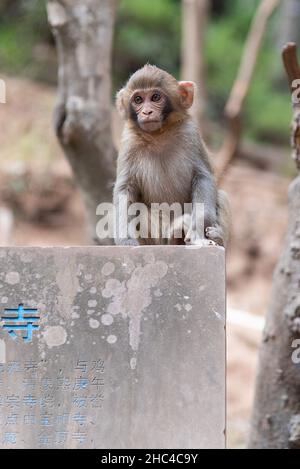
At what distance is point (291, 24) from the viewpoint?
1848cm

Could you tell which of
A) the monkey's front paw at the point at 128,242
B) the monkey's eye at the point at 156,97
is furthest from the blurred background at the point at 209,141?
the monkey's eye at the point at 156,97

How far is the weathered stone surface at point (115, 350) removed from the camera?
16.1ft

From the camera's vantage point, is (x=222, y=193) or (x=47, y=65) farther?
(x=47, y=65)

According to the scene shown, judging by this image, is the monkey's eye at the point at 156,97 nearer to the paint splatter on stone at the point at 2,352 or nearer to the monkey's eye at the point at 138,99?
the monkey's eye at the point at 138,99

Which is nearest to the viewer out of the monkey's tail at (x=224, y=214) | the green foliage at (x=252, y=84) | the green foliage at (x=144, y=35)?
the monkey's tail at (x=224, y=214)

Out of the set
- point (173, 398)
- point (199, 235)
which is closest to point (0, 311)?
point (173, 398)

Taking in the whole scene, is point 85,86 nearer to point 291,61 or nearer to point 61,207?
point 291,61

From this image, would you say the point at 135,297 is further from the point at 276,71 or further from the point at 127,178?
the point at 276,71

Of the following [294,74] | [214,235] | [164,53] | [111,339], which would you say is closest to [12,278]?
[111,339]

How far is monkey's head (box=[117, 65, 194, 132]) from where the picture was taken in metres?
6.26

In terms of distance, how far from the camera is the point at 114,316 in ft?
16.6

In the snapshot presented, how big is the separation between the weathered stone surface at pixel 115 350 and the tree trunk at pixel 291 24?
1428 cm

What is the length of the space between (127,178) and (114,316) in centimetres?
176

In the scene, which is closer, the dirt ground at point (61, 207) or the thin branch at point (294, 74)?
the thin branch at point (294, 74)
